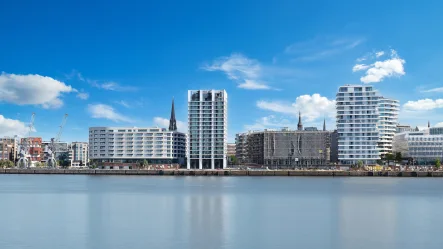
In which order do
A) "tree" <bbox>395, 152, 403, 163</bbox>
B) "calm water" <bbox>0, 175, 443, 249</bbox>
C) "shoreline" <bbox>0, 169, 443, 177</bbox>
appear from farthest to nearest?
"tree" <bbox>395, 152, 403, 163</bbox>, "shoreline" <bbox>0, 169, 443, 177</bbox>, "calm water" <bbox>0, 175, 443, 249</bbox>

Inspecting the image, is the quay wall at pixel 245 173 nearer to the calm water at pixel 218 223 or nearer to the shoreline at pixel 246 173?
the shoreline at pixel 246 173

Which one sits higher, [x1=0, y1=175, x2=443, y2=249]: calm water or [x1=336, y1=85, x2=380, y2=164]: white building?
[x1=336, y1=85, x2=380, y2=164]: white building

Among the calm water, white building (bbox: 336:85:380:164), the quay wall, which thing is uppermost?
white building (bbox: 336:85:380:164)

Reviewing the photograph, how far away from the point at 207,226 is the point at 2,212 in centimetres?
2425

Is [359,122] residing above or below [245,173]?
above

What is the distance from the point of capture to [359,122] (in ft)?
623

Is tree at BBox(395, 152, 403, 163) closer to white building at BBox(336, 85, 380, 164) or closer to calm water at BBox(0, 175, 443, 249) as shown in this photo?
white building at BBox(336, 85, 380, 164)

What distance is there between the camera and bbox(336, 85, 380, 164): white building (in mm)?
189500

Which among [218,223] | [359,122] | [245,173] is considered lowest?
[218,223]

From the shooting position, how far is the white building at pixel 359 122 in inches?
7461

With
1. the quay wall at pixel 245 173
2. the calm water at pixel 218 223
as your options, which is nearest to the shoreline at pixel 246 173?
the quay wall at pixel 245 173

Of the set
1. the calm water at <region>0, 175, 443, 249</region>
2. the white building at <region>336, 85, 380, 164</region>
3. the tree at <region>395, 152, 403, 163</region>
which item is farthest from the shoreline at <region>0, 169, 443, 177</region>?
the calm water at <region>0, 175, 443, 249</region>

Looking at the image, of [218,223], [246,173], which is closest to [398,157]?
[246,173]

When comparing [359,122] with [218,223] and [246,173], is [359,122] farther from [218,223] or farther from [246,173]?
[218,223]
